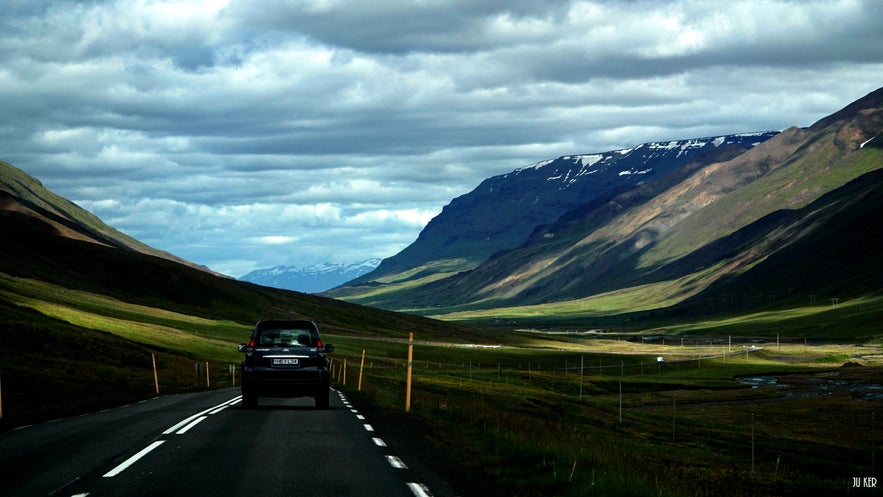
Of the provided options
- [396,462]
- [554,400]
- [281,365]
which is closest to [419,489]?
[396,462]

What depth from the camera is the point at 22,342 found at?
72.8m

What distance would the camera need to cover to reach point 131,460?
20281 mm

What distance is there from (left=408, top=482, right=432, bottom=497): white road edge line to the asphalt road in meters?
0.02

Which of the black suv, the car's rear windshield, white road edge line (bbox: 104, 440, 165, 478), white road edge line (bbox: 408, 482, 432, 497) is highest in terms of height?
the car's rear windshield

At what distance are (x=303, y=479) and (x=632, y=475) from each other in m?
6.47

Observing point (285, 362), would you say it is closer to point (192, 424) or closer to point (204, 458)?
point (192, 424)

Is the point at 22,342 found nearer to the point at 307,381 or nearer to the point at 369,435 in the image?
the point at 307,381

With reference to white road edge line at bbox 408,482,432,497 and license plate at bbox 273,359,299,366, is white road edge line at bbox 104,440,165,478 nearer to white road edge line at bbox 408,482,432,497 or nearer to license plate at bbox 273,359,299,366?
white road edge line at bbox 408,482,432,497

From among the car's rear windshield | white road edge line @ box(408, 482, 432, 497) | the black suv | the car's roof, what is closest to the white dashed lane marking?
white road edge line @ box(408, 482, 432, 497)

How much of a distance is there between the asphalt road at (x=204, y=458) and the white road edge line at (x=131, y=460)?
0.02 meters

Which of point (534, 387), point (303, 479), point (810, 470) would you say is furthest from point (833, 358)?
point (303, 479)

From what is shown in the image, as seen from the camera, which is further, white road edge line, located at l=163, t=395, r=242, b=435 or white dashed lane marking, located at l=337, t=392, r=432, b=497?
white road edge line, located at l=163, t=395, r=242, b=435

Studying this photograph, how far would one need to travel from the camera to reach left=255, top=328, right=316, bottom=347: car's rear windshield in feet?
116

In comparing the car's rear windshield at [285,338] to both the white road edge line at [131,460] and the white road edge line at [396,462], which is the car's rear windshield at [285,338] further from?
the white road edge line at [396,462]
